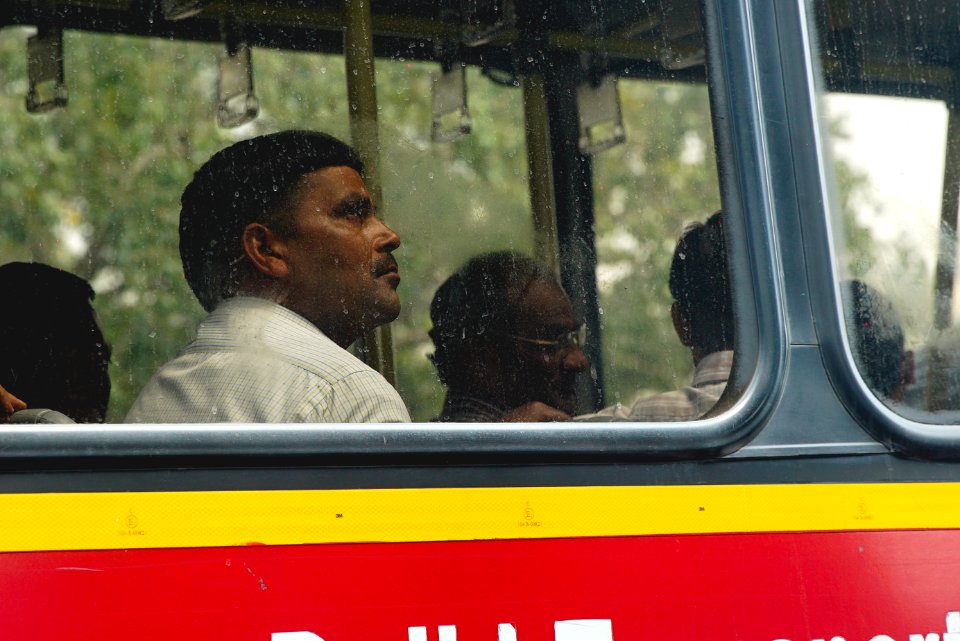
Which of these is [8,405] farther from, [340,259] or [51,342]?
[340,259]

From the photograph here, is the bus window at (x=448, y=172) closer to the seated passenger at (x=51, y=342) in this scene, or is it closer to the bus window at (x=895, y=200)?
the seated passenger at (x=51, y=342)

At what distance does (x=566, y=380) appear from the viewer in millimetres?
1779

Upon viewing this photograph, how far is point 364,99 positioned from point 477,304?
→ 0.34 meters

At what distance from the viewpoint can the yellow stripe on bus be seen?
1.52m

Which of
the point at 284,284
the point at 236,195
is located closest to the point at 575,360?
the point at 284,284

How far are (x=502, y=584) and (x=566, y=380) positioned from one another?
31 centimetres

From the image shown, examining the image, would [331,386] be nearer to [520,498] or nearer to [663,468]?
[520,498]

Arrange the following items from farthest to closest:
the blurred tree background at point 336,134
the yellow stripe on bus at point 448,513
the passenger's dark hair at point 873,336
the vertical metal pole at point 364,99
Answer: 1. the passenger's dark hair at point 873,336
2. the vertical metal pole at point 364,99
3. the blurred tree background at point 336,134
4. the yellow stripe on bus at point 448,513

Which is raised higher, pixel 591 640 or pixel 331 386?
pixel 331 386

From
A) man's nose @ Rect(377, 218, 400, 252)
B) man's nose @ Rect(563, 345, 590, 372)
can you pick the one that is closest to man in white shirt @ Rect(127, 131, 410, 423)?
man's nose @ Rect(377, 218, 400, 252)

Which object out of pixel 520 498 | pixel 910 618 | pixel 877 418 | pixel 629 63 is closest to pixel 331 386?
pixel 520 498

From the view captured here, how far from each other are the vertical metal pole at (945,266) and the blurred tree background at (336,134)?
43 cm

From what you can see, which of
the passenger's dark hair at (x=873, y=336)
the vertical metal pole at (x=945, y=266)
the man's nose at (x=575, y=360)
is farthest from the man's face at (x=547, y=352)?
the vertical metal pole at (x=945, y=266)

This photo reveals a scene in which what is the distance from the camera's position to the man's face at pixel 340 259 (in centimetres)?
Answer: 176
